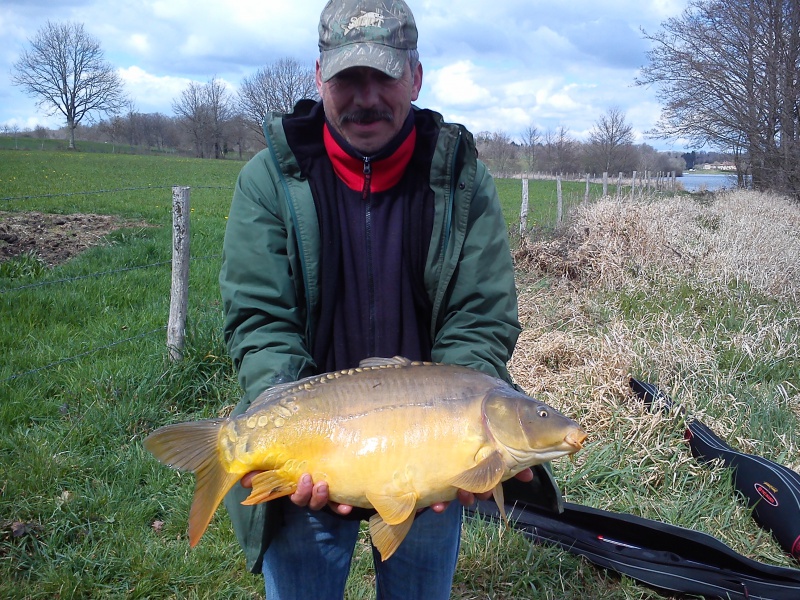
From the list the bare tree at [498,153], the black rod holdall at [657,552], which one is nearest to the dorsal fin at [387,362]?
the black rod holdall at [657,552]

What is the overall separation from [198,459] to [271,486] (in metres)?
0.22

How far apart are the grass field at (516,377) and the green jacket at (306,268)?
1.44 m

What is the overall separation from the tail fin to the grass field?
1324 millimetres

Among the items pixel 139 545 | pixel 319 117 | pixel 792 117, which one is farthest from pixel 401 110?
pixel 792 117

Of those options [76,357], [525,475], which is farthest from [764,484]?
[76,357]

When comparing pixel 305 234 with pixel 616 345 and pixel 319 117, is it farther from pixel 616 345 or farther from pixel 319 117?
pixel 616 345

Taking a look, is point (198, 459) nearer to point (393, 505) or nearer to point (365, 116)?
point (393, 505)

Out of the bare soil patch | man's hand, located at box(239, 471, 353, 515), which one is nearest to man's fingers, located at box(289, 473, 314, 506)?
man's hand, located at box(239, 471, 353, 515)

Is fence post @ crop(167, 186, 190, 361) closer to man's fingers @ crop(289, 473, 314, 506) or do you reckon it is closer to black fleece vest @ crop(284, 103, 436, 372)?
black fleece vest @ crop(284, 103, 436, 372)

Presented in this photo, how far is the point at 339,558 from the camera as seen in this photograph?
6.63ft

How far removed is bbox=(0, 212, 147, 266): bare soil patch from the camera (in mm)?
8625

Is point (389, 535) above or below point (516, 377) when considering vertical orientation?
above

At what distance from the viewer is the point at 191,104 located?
281ft

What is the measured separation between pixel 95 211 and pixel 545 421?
1367 cm
